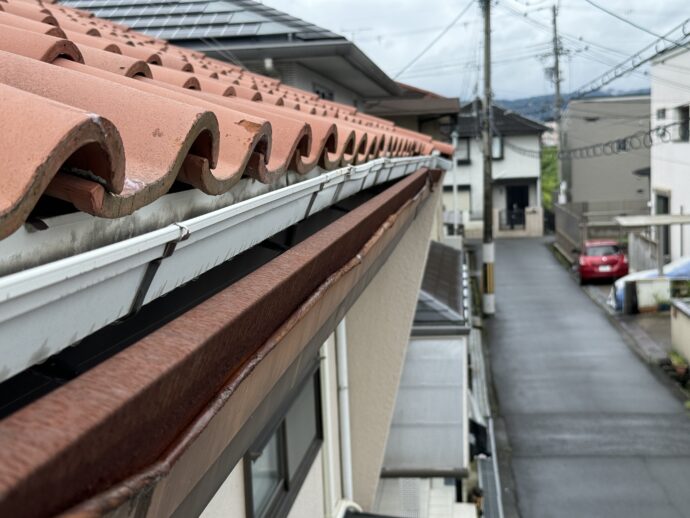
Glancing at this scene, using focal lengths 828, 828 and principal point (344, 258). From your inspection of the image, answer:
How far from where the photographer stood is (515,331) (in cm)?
2083

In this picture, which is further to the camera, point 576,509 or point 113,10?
point 113,10

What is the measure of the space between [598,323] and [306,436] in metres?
17.1

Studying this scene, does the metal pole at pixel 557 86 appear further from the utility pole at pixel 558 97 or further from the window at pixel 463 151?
the window at pixel 463 151

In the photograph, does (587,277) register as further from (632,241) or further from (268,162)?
(268,162)

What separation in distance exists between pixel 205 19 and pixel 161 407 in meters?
11.7

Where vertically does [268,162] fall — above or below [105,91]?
below

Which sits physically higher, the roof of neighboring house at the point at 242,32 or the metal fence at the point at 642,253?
the roof of neighboring house at the point at 242,32

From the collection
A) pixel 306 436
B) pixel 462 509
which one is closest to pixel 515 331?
pixel 462 509

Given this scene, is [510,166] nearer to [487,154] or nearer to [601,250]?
[601,250]

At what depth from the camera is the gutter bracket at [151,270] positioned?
1.67 meters

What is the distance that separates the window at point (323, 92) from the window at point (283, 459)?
768 cm

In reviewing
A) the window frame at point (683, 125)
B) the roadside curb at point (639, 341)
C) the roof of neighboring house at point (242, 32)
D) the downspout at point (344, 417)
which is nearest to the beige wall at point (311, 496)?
the downspout at point (344, 417)

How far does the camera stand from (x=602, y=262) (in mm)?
26844

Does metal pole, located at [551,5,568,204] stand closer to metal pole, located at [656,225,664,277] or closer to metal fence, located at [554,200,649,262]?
metal fence, located at [554,200,649,262]
